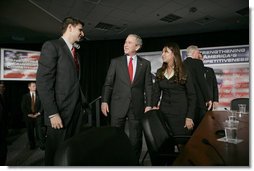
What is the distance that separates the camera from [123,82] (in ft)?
7.03

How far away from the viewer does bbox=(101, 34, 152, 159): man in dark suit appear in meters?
2.12

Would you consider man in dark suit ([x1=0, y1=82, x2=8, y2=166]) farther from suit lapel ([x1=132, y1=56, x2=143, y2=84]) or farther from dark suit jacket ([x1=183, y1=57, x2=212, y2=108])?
dark suit jacket ([x1=183, y1=57, x2=212, y2=108])

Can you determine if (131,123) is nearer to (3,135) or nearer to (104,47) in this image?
(104,47)

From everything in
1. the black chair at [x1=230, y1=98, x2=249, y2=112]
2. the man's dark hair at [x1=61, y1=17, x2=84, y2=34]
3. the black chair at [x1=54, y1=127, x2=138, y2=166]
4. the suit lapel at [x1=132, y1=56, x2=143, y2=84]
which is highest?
the man's dark hair at [x1=61, y1=17, x2=84, y2=34]

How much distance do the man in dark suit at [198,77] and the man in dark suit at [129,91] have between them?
15.5 inches

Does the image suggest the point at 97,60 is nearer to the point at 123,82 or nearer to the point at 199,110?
the point at 123,82

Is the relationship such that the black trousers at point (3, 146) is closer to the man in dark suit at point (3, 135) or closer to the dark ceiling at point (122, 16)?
the man in dark suit at point (3, 135)

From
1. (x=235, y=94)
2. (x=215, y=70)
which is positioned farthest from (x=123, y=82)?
(x=235, y=94)

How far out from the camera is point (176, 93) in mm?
2061

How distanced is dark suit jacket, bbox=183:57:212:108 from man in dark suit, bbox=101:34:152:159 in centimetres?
38

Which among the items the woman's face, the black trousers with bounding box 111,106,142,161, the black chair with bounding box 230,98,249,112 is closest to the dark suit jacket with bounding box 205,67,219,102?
the black chair with bounding box 230,98,249,112

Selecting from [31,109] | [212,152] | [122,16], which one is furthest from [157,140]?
[31,109]

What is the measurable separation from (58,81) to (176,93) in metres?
1.05

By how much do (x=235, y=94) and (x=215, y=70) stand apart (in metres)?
0.25
